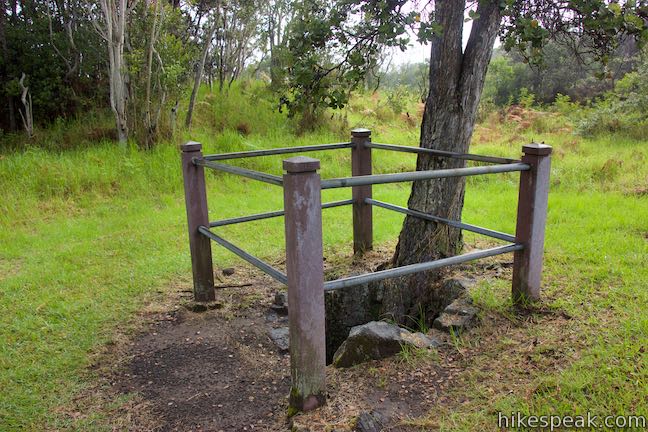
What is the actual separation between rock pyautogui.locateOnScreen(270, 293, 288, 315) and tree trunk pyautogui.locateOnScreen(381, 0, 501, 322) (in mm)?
771

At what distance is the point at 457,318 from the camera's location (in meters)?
3.19

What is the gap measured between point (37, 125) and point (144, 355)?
7.66 metres

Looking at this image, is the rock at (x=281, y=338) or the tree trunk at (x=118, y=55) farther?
the tree trunk at (x=118, y=55)

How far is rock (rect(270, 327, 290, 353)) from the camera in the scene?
3.39 meters

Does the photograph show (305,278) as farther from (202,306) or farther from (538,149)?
→ (202,306)

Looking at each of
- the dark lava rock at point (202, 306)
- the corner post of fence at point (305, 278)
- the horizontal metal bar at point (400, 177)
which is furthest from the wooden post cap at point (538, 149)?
the dark lava rock at point (202, 306)

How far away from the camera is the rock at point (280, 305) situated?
13.0ft

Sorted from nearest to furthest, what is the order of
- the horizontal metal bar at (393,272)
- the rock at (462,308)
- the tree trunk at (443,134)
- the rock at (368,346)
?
the horizontal metal bar at (393,272) < the rock at (368,346) < the rock at (462,308) < the tree trunk at (443,134)

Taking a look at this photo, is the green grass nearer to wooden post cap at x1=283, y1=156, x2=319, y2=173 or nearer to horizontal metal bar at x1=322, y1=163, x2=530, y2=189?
horizontal metal bar at x1=322, y1=163, x2=530, y2=189

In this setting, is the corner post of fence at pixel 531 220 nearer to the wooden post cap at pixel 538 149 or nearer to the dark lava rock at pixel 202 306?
the wooden post cap at pixel 538 149

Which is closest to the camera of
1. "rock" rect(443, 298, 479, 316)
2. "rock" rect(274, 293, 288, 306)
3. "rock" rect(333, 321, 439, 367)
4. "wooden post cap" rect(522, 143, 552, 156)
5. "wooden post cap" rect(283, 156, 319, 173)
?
"wooden post cap" rect(283, 156, 319, 173)

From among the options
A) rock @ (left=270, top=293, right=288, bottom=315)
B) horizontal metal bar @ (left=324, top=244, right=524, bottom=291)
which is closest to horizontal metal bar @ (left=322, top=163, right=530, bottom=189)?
horizontal metal bar @ (left=324, top=244, right=524, bottom=291)

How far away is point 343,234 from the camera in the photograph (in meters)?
5.72

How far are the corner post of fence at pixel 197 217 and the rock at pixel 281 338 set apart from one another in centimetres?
68
